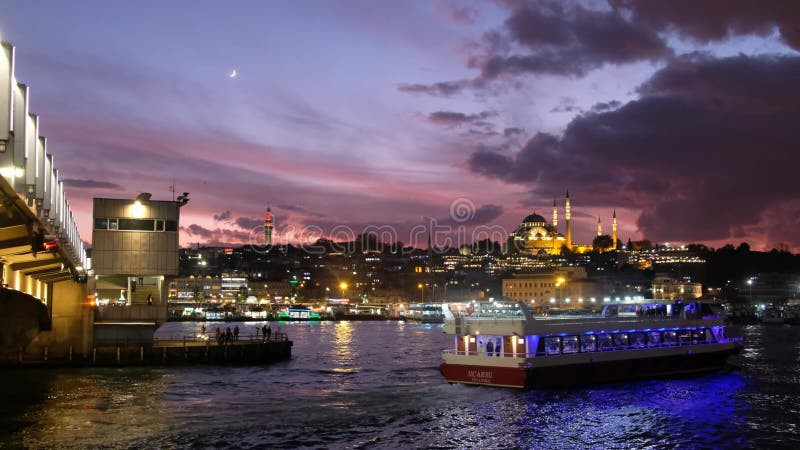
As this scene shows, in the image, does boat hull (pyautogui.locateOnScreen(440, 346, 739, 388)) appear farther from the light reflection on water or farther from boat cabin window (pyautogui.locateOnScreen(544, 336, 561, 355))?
boat cabin window (pyautogui.locateOnScreen(544, 336, 561, 355))

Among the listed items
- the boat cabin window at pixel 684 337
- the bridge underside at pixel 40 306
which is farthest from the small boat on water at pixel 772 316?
the bridge underside at pixel 40 306

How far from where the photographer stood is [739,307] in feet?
631

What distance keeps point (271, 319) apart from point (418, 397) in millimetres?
152397

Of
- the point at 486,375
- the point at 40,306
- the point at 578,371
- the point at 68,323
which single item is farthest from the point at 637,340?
the point at 68,323

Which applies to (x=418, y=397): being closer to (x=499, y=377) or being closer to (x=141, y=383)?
(x=499, y=377)

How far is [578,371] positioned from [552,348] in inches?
79.5

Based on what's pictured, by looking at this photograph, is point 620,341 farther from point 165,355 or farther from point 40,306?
point 40,306

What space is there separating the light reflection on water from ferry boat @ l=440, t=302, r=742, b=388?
0.93 meters

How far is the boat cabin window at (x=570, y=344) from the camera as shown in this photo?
4138 centimetres

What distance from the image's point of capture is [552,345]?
40.8 m

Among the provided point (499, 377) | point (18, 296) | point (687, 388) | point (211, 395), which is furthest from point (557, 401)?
point (18, 296)

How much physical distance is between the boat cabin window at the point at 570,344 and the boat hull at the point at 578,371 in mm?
950

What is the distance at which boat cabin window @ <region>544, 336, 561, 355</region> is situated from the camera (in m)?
40.4

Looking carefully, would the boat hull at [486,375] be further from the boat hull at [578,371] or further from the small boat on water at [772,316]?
the small boat on water at [772,316]
